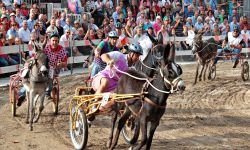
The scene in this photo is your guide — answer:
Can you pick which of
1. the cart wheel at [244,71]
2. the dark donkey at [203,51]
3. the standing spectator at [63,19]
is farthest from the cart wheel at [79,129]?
the standing spectator at [63,19]

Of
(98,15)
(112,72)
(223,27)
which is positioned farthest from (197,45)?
(223,27)

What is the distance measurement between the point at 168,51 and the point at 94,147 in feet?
8.09

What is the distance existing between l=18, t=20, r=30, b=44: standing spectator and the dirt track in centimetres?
271

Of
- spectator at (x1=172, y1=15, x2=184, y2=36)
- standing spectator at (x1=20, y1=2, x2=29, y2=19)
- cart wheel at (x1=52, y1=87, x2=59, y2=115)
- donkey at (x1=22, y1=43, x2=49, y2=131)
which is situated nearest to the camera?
donkey at (x1=22, y1=43, x2=49, y2=131)

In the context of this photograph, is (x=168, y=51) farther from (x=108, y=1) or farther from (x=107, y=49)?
(x=108, y=1)

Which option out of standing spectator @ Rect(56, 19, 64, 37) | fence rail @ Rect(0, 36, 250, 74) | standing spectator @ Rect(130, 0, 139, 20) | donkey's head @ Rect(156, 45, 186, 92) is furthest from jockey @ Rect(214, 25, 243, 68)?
donkey's head @ Rect(156, 45, 186, 92)

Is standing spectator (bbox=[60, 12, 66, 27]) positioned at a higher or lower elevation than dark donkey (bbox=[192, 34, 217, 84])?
higher

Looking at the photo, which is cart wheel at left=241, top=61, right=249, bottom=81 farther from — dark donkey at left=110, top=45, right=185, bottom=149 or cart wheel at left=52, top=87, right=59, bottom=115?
dark donkey at left=110, top=45, right=185, bottom=149

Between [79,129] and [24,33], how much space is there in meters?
9.25

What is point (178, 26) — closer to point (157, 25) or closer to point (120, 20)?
point (157, 25)

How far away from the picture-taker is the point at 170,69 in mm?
7254

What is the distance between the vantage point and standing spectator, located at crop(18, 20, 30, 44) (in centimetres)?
1706

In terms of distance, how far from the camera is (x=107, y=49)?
9.70m

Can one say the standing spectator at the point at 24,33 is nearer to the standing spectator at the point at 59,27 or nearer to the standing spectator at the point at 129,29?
the standing spectator at the point at 59,27
